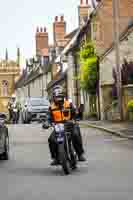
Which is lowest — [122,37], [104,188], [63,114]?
[104,188]

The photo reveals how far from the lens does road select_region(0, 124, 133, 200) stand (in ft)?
32.4

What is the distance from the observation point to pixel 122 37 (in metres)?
42.6

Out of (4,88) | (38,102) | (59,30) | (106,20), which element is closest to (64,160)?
(38,102)

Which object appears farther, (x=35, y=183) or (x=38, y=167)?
(x=38, y=167)

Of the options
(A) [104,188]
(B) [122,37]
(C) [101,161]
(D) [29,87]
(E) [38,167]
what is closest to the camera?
(A) [104,188]

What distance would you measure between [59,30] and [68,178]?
6684 centimetres

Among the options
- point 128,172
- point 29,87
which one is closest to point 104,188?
point 128,172

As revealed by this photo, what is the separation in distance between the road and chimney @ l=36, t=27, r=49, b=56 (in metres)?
70.1

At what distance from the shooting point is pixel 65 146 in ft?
42.1

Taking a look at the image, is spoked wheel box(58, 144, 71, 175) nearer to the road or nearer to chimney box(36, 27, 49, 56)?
the road

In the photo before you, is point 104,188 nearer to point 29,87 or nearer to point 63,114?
point 63,114

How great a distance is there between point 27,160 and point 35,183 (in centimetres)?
445

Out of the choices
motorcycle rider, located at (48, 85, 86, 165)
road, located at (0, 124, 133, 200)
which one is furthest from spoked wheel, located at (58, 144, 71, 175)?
motorcycle rider, located at (48, 85, 86, 165)

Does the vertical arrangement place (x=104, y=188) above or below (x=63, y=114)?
below
